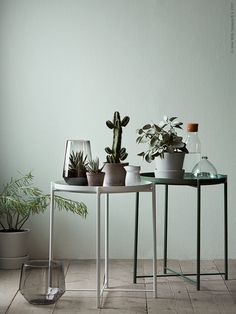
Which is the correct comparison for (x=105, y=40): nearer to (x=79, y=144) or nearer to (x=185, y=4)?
(x=185, y=4)

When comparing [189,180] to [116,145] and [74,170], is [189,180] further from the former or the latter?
[74,170]

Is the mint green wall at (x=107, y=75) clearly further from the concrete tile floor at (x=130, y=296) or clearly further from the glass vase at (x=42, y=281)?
the glass vase at (x=42, y=281)

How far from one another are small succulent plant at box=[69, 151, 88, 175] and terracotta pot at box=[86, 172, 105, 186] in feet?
0.24

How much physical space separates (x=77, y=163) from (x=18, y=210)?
3.05 feet

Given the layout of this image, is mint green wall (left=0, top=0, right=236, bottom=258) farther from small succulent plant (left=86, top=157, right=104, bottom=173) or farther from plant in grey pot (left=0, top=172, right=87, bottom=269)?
small succulent plant (left=86, top=157, right=104, bottom=173)

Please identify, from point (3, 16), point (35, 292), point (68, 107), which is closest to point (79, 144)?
point (35, 292)

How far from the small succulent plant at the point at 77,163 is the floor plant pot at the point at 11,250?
1026 millimetres

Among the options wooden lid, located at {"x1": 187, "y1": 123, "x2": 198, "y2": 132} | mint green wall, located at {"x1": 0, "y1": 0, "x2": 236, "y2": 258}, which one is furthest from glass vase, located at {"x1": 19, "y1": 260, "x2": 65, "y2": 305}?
mint green wall, located at {"x1": 0, "y1": 0, "x2": 236, "y2": 258}

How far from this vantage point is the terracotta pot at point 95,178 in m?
3.55

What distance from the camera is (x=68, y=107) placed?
15.4 ft

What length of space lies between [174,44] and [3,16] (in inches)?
44.9

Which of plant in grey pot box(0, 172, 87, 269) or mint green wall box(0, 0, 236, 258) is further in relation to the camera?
mint green wall box(0, 0, 236, 258)

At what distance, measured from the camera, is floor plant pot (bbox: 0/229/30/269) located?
4.43 m

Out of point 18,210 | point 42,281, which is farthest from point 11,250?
point 42,281
